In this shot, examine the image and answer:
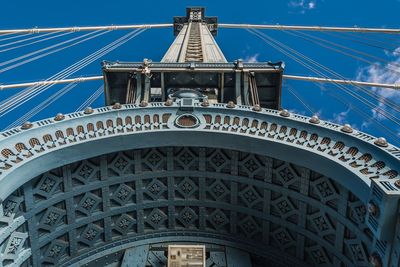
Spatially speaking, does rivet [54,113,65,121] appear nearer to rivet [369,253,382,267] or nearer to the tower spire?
rivet [369,253,382,267]

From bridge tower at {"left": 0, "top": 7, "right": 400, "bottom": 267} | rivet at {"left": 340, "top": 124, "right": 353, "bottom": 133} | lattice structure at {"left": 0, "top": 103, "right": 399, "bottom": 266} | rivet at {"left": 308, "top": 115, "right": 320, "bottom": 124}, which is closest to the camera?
bridge tower at {"left": 0, "top": 7, "right": 400, "bottom": 267}

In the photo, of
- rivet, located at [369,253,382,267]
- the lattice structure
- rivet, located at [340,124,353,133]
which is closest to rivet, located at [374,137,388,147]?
the lattice structure

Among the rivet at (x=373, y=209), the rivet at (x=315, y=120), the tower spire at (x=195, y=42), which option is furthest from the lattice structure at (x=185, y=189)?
the tower spire at (x=195, y=42)

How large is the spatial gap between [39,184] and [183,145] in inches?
263

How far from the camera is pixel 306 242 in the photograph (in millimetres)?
18641

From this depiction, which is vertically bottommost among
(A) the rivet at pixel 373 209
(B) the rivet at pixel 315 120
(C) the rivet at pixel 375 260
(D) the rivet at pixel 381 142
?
(C) the rivet at pixel 375 260

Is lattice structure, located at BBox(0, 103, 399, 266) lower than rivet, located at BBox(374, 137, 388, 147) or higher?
lower

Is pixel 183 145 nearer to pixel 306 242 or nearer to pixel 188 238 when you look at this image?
pixel 188 238

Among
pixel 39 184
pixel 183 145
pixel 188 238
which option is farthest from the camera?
pixel 188 238

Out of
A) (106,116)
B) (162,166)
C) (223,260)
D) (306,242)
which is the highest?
(106,116)

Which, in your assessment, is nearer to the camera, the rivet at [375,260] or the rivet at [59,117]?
the rivet at [375,260]

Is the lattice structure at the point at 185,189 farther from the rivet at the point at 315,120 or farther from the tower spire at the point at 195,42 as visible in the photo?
the tower spire at the point at 195,42

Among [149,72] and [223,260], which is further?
[149,72]

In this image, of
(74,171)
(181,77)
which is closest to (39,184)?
(74,171)
